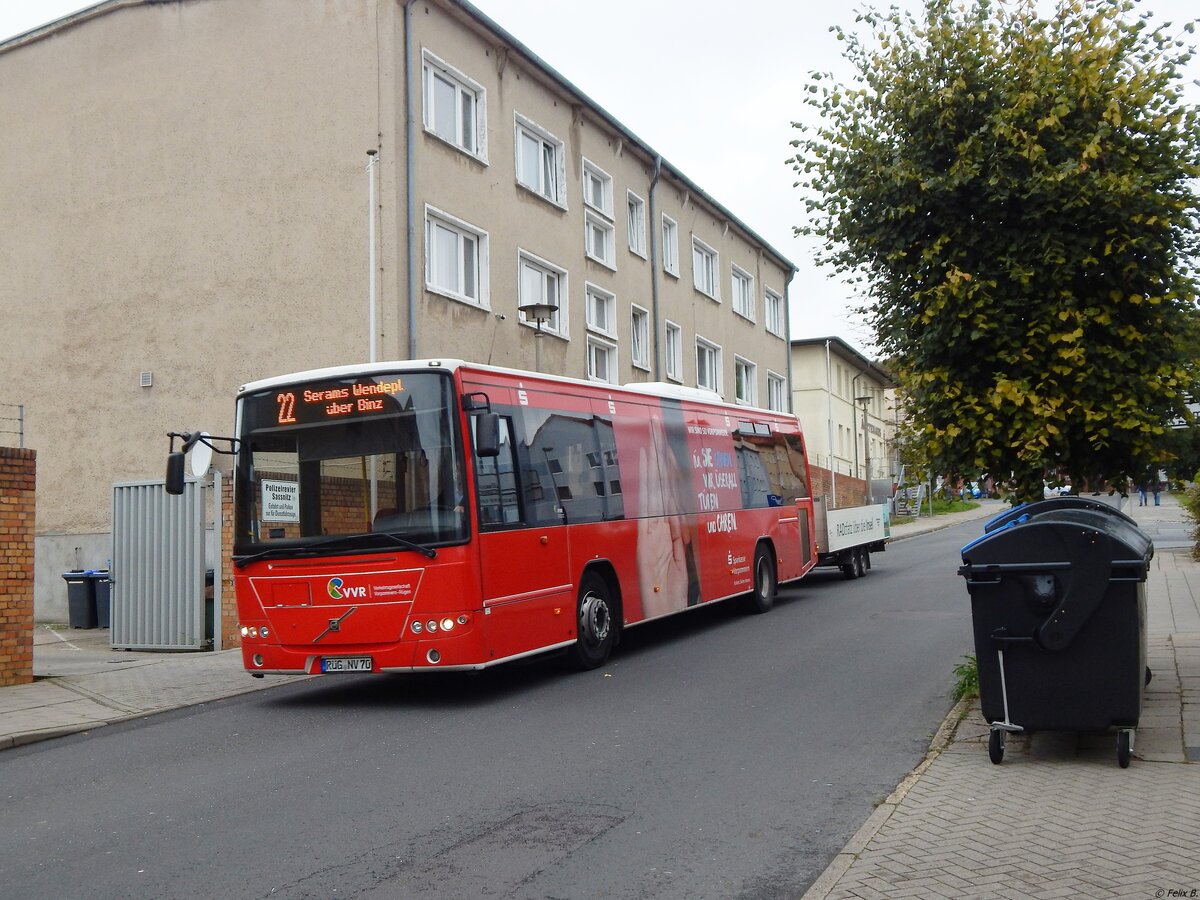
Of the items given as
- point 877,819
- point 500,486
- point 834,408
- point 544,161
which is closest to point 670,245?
point 544,161

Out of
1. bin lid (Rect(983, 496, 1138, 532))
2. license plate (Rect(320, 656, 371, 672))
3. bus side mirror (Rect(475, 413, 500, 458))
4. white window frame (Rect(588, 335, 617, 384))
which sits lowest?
license plate (Rect(320, 656, 371, 672))

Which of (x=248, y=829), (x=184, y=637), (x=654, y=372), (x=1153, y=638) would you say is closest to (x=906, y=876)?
(x=248, y=829)

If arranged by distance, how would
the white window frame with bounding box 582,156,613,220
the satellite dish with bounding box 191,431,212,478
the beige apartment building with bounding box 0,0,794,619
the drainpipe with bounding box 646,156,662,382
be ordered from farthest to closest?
the drainpipe with bounding box 646,156,662,382 < the white window frame with bounding box 582,156,613,220 < the beige apartment building with bounding box 0,0,794,619 < the satellite dish with bounding box 191,431,212,478

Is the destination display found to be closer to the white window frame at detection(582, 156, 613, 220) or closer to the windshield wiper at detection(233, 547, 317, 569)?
the windshield wiper at detection(233, 547, 317, 569)

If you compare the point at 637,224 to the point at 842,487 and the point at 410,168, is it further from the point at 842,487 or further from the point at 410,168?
the point at 842,487

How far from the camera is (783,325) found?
41.0 meters

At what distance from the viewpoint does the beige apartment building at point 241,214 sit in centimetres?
1950

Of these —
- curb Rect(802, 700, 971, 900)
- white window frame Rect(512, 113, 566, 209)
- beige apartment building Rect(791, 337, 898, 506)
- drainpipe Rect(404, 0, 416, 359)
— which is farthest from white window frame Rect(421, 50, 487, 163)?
beige apartment building Rect(791, 337, 898, 506)

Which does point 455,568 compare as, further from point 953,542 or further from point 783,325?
point 783,325

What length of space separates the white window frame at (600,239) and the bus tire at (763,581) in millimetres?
9939

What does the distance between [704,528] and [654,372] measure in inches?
541

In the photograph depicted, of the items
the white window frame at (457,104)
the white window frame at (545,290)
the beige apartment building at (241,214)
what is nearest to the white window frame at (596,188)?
the beige apartment building at (241,214)

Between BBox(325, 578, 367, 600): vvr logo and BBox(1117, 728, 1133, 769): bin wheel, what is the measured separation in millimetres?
6227

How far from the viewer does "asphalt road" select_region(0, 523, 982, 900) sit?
557 cm
